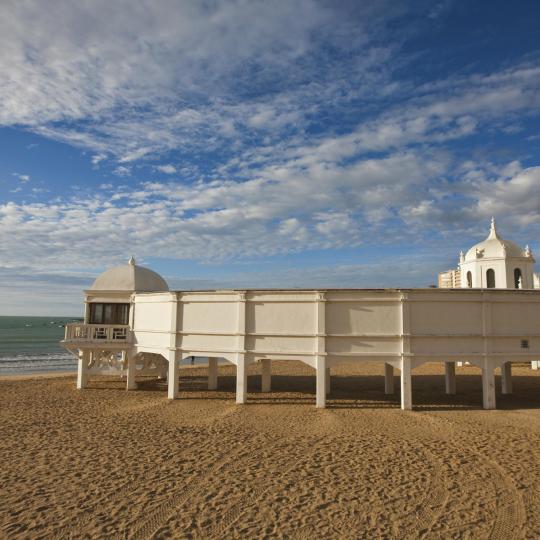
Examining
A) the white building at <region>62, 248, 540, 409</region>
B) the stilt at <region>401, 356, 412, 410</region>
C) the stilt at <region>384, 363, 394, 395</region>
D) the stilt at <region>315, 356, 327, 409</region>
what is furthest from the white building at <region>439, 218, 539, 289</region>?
the stilt at <region>315, 356, 327, 409</region>

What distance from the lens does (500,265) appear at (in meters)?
32.1

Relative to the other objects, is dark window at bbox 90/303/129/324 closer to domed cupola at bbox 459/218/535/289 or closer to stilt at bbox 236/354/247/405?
stilt at bbox 236/354/247/405

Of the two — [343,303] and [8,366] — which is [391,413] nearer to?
[343,303]

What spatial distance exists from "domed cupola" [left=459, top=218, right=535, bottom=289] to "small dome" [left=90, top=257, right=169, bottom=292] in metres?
23.6

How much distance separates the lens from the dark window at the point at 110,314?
24.4 m

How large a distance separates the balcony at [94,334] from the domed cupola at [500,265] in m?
25.1

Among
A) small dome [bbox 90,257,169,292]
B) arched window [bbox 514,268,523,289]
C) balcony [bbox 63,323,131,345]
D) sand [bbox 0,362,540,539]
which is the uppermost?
arched window [bbox 514,268,523,289]

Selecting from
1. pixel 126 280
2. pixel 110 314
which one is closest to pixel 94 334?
pixel 110 314

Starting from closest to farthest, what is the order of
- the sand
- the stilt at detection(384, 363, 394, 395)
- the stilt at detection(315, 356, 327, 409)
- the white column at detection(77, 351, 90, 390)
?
the sand → the stilt at detection(315, 356, 327, 409) → the stilt at detection(384, 363, 394, 395) → the white column at detection(77, 351, 90, 390)

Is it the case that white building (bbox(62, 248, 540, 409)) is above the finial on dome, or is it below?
below

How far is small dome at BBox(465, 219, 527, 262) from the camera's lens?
3203 centimetres

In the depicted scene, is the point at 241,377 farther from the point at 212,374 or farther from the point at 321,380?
the point at 212,374

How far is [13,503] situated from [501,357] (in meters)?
17.7

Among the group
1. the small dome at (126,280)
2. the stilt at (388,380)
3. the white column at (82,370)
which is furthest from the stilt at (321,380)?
the white column at (82,370)
